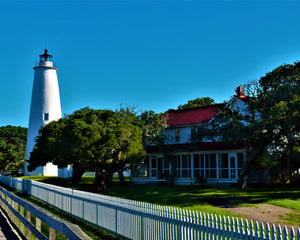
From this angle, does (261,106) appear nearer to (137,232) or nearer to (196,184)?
(196,184)

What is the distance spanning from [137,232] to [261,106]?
62.3 feet

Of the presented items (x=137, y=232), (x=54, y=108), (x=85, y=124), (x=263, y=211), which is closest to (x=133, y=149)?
(x=85, y=124)

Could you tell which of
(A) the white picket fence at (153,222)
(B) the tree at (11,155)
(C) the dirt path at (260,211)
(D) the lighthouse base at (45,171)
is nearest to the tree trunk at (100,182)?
(C) the dirt path at (260,211)

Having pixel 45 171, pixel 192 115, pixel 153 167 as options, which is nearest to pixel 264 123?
pixel 192 115

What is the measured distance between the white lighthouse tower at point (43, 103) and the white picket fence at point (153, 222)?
33.6 metres

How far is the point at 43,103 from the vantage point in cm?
4806

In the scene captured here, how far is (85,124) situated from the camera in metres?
25.0

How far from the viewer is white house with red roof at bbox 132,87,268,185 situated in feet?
102

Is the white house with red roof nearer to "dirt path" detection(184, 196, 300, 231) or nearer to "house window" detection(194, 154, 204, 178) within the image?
"house window" detection(194, 154, 204, 178)

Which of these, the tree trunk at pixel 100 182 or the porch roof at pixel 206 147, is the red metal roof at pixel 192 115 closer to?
the porch roof at pixel 206 147

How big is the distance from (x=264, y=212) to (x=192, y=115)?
71.2 feet

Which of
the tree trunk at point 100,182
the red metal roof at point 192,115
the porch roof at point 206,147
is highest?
the red metal roof at point 192,115

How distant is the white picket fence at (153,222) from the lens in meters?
6.49

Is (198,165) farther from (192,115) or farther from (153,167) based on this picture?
(192,115)
